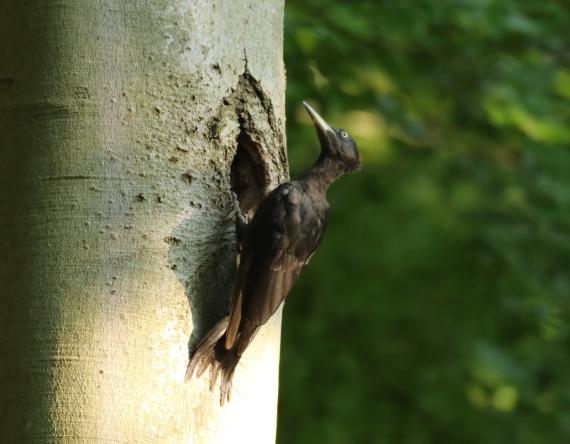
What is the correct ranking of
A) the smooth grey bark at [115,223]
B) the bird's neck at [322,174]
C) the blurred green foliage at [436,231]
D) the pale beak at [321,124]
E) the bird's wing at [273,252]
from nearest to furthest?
the smooth grey bark at [115,223]
the bird's wing at [273,252]
the bird's neck at [322,174]
the pale beak at [321,124]
the blurred green foliage at [436,231]

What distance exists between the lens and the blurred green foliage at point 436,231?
543 cm

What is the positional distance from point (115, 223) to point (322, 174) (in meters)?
1.66

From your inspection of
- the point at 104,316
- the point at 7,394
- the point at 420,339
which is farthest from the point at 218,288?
the point at 420,339

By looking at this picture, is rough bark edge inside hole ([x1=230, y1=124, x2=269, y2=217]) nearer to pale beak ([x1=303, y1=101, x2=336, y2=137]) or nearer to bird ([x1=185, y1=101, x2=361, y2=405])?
bird ([x1=185, y1=101, x2=361, y2=405])

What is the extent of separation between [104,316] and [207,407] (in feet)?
1.26

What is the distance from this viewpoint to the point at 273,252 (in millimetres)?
3326

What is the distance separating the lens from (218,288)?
9.71 feet

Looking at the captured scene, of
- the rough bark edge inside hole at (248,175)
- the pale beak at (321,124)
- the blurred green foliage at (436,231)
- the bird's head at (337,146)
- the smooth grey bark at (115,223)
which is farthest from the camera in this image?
the blurred green foliage at (436,231)

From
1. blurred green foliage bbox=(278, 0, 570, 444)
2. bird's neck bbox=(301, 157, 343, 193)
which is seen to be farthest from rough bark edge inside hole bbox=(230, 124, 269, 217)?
blurred green foliage bbox=(278, 0, 570, 444)

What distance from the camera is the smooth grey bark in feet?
8.42

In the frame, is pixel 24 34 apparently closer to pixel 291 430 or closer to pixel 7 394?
pixel 7 394

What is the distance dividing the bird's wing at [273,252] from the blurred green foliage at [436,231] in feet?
5.18

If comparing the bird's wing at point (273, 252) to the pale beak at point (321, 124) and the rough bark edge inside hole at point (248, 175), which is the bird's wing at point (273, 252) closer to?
the rough bark edge inside hole at point (248, 175)

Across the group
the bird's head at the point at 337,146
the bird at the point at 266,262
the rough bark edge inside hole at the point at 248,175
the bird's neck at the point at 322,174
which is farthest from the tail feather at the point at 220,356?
the bird's head at the point at 337,146
